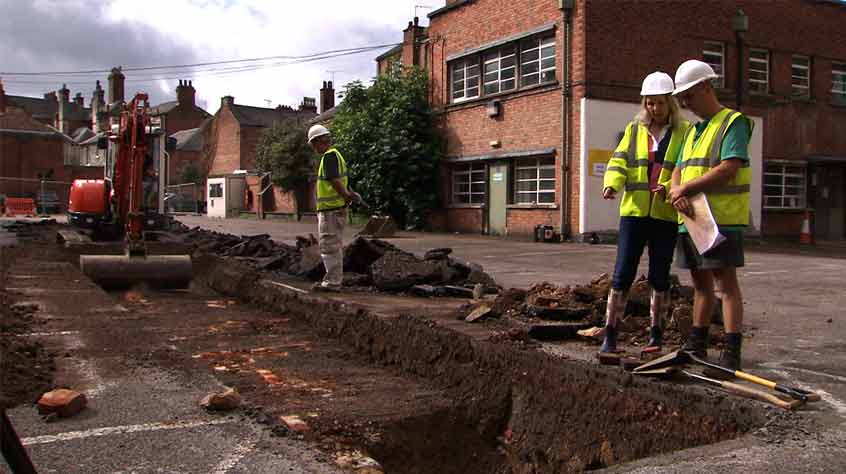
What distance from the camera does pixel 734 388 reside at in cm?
413

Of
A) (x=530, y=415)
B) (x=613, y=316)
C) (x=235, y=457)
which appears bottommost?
(x=530, y=415)

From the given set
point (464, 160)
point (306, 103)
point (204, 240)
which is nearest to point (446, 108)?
point (464, 160)

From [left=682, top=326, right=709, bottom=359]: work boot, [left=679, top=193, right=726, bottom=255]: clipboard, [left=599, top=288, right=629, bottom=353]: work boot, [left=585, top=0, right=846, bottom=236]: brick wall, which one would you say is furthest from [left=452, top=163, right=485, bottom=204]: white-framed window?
[left=679, top=193, right=726, bottom=255]: clipboard

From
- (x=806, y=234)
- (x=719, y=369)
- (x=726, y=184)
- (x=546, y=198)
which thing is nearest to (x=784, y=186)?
(x=806, y=234)

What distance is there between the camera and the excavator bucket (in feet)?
32.1

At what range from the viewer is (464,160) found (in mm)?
24156

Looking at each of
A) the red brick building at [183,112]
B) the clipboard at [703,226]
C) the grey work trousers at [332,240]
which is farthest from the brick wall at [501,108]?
the red brick building at [183,112]

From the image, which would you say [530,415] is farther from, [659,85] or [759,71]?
[759,71]

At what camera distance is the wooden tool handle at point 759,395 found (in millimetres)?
3896

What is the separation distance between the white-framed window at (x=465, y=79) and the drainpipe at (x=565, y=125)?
4.70 meters

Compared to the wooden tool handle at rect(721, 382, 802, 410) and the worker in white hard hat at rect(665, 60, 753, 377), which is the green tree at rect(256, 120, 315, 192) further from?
the wooden tool handle at rect(721, 382, 802, 410)

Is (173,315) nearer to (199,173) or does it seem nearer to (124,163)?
(124,163)

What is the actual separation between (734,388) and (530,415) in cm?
128

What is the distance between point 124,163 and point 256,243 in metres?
2.78
